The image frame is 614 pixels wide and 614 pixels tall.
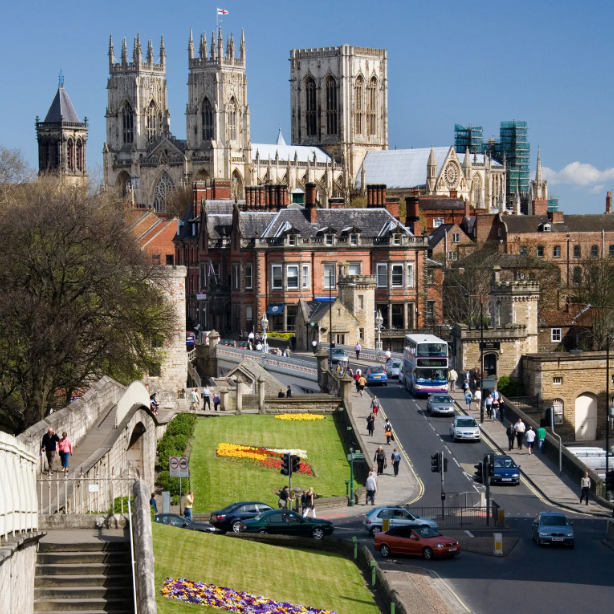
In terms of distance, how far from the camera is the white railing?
1639 centimetres

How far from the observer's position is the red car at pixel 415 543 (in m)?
31.0

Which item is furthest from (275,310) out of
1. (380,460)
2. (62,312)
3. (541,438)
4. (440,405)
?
(380,460)

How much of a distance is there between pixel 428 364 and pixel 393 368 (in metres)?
9.35

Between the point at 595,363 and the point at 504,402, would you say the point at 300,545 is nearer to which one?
the point at 504,402

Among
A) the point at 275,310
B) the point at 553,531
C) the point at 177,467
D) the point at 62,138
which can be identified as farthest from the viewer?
the point at 62,138

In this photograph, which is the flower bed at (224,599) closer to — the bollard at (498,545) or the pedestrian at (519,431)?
the bollard at (498,545)

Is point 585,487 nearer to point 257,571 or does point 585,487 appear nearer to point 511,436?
point 511,436

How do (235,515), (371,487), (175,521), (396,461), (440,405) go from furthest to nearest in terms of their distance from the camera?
(440,405), (396,461), (371,487), (235,515), (175,521)

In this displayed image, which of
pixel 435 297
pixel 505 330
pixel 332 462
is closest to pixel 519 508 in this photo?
pixel 332 462

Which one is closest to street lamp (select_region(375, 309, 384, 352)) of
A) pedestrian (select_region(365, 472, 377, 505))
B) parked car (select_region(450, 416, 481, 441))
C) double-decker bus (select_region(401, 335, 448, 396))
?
double-decker bus (select_region(401, 335, 448, 396))

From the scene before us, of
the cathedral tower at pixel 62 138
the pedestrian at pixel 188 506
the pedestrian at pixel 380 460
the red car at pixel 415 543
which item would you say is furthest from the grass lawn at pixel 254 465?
the cathedral tower at pixel 62 138

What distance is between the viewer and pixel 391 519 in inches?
1298

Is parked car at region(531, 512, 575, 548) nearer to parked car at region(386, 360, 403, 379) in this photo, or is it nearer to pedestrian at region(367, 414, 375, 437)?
pedestrian at region(367, 414, 375, 437)

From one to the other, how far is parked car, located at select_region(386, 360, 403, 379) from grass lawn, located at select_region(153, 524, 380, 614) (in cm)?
3840
